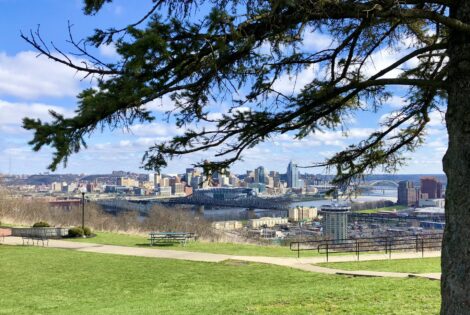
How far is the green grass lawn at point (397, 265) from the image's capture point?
14.7 metres

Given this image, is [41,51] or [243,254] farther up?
[41,51]

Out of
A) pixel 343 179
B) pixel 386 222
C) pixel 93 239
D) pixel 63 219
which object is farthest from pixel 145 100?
pixel 63 219

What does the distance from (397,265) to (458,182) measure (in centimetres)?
1333

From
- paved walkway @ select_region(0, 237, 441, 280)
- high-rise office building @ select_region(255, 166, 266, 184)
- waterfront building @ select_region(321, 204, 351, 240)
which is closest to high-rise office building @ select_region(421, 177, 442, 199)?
paved walkway @ select_region(0, 237, 441, 280)

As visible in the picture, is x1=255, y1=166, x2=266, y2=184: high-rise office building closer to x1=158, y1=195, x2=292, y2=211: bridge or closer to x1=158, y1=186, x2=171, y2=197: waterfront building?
x1=158, y1=195, x2=292, y2=211: bridge

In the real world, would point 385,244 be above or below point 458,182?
below

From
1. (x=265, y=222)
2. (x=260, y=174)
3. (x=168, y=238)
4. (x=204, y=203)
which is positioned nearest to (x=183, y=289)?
(x=260, y=174)

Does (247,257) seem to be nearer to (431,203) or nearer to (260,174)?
(260,174)

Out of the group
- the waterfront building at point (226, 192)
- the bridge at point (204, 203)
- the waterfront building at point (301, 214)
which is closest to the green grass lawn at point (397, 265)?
the waterfront building at point (226, 192)

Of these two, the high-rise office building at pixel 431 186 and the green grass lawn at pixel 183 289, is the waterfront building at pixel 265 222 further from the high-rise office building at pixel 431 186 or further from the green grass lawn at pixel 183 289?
the green grass lawn at pixel 183 289

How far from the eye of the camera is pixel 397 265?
52.7 feet

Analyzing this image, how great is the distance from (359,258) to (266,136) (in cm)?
1535

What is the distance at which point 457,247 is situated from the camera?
3.71 meters

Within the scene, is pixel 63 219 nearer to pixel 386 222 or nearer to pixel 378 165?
pixel 386 222
